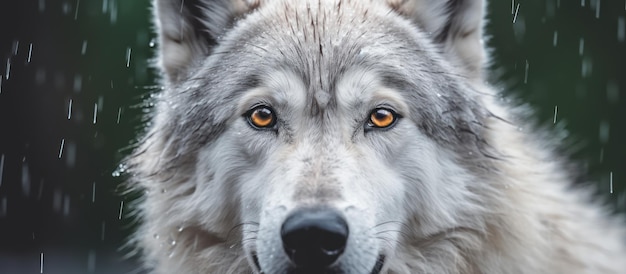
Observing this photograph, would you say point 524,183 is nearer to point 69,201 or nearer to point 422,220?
point 422,220

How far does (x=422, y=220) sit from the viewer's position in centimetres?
475

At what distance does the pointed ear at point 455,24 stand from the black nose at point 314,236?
1550mm

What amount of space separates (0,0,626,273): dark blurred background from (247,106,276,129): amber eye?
8.33 m

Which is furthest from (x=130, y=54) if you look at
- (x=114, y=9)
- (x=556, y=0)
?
(x=556, y=0)

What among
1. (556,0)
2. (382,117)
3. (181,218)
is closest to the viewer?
(382,117)

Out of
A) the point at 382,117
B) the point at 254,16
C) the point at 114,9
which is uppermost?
the point at 114,9

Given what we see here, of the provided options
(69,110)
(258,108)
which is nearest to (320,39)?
(258,108)

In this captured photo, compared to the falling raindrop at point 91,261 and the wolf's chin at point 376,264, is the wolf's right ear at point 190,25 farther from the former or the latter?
the falling raindrop at point 91,261

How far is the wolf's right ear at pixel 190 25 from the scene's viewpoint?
537cm

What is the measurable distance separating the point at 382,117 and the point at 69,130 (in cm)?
1155

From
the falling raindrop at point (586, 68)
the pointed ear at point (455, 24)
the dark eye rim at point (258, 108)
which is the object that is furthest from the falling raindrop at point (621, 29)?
the dark eye rim at point (258, 108)

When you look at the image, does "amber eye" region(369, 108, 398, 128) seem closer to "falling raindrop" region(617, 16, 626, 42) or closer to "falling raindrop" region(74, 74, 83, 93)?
"falling raindrop" region(617, 16, 626, 42)

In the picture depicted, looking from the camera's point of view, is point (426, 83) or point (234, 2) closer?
point (426, 83)

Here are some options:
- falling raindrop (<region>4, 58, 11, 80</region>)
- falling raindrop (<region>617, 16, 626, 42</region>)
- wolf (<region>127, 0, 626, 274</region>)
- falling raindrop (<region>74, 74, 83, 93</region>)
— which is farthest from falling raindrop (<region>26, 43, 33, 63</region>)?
wolf (<region>127, 0, 626, 274</region>)
